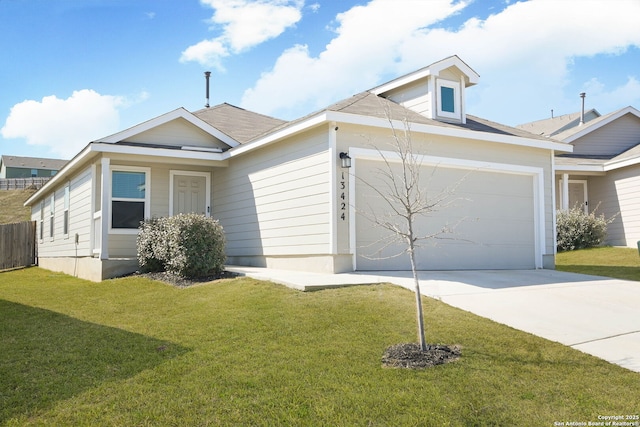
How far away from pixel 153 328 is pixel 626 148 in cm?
1984

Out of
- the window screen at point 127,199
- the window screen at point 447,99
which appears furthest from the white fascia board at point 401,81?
the window screen at point 127,199

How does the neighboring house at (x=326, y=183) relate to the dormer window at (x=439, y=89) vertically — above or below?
below

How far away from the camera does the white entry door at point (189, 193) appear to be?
13.4 meters

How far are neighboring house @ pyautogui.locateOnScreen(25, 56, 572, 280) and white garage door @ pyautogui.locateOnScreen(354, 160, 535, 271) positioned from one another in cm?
3

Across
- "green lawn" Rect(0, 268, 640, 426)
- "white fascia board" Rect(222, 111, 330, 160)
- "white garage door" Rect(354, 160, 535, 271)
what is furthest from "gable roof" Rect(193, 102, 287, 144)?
"green lawn" Rect(0, 268, 640, 426)

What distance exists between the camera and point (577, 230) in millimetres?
17094

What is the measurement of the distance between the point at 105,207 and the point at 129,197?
83cm

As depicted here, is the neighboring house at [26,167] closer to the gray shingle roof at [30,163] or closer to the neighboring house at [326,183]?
the gray shingle roof at [30,163]

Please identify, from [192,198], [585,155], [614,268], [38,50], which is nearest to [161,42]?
[38,50]

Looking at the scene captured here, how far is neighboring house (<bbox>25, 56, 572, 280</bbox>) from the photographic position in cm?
1026

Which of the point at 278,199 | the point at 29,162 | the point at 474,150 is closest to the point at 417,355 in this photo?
the point at 278,199

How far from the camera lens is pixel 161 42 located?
11.1 m

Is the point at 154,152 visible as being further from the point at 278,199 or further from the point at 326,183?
the point at 326,183

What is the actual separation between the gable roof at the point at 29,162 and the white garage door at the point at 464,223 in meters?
49.3
